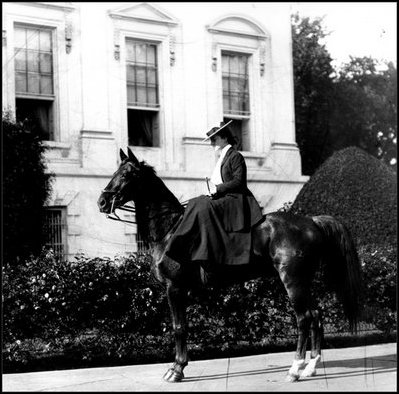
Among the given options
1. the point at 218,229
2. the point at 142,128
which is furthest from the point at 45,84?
the point at 218,229

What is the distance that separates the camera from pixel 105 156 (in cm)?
1034

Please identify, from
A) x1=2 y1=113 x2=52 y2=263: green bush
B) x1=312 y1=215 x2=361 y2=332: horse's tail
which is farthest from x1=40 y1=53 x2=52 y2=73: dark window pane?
x1=312 y1=215 x2=361 y2=332: horse's tail

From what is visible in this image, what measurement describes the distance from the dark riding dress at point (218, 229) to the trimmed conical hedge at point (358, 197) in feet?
13.1

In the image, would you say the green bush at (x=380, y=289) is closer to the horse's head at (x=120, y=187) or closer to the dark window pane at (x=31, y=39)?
the horse's head at (x=120, y=187)

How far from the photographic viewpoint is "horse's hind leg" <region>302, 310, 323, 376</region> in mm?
6797

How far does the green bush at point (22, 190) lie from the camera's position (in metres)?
9.40

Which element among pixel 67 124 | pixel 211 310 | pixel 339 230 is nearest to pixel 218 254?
pixel 339 230

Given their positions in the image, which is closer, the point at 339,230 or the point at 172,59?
the point at 339,230

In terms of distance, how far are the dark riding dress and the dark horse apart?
0.14m

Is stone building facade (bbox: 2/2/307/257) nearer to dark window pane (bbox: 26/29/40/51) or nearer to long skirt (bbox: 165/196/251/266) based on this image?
dark window pane (bbox: 26/29/40/51)

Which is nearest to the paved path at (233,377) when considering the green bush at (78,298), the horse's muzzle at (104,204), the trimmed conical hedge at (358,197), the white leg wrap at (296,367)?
the white leg wrap at (296,367)

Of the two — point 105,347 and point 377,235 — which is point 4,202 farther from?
point 377,235

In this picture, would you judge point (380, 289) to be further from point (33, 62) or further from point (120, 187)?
point (33, 62)

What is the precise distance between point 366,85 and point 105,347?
20.1 ft
